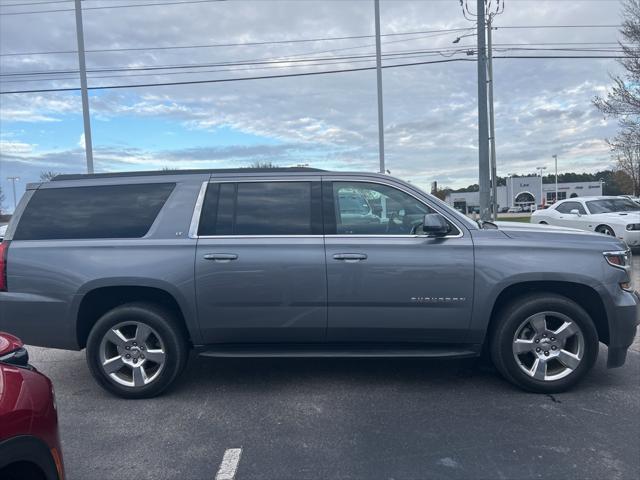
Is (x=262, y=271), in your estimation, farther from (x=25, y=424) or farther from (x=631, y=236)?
(x=631, y=236)

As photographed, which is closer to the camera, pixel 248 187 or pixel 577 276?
pixel 577 276

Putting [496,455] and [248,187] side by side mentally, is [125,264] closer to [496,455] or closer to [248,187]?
[248,187]

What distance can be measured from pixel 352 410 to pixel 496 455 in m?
1.19

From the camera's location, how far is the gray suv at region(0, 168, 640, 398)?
14.4ft

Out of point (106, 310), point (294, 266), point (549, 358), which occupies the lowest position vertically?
point (549, 358)

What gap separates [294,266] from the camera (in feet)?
14.5

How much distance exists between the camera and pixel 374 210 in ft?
15.2

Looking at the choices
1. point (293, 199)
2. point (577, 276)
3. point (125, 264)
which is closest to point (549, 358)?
point (577, 276)

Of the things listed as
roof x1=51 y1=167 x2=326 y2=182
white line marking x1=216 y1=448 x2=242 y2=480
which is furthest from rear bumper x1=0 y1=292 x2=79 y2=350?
white line marking x1=216 y1=448 x2=242 y2=480

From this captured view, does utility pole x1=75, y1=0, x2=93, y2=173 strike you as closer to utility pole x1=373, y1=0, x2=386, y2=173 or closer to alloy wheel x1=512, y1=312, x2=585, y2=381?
utility pole x1=373, y1=0, x2=386, y2=173

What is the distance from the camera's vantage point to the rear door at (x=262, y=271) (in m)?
4.42

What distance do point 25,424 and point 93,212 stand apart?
9.68ft

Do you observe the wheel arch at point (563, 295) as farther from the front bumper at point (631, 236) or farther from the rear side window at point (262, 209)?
the front bumper at point (631, 236)

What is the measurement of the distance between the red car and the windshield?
14561mm
